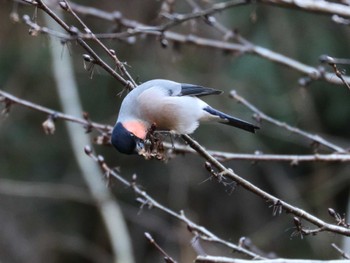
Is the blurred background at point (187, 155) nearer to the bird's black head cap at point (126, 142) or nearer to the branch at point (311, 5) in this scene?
the branch at point (311, 5)

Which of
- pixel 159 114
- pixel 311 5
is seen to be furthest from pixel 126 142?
pixel 311 5

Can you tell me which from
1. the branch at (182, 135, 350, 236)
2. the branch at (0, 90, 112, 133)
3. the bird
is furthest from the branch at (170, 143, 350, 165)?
the branch at (182, 135, 350, 236)

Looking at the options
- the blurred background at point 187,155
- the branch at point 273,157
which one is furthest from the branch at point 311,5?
the blurred background at point 187,155

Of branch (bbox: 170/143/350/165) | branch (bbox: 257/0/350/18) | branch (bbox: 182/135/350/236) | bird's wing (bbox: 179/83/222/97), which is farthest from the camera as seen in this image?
branch (bbox: 257/0/350/18)

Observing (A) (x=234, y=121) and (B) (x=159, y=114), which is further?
(A) (x=234, y=121)

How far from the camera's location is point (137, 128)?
321 centimetres

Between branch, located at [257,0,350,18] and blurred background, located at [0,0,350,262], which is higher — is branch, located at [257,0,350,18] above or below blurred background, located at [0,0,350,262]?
above

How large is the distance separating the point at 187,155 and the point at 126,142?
15.9 feet

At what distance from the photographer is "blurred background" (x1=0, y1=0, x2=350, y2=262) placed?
289 inches

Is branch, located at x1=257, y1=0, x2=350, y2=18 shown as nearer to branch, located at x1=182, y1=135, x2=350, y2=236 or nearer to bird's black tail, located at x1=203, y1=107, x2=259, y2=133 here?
bird's black tail, located at x1=203, y1=107, x2=259, y2=133

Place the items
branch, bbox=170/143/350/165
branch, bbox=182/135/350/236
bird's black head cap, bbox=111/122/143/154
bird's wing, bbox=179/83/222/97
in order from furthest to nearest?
bird's wing, bbox=179/83/222/97
branch, bbox=170/143/350/165
bird's black head cap, bbox=111/122/143/154
branch, bbox=182/135/350/236

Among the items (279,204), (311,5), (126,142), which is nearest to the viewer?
(279,204)

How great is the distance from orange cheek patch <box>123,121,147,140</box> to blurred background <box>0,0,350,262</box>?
3725mm

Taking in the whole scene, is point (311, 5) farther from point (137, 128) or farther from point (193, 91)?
point (137, 128)
